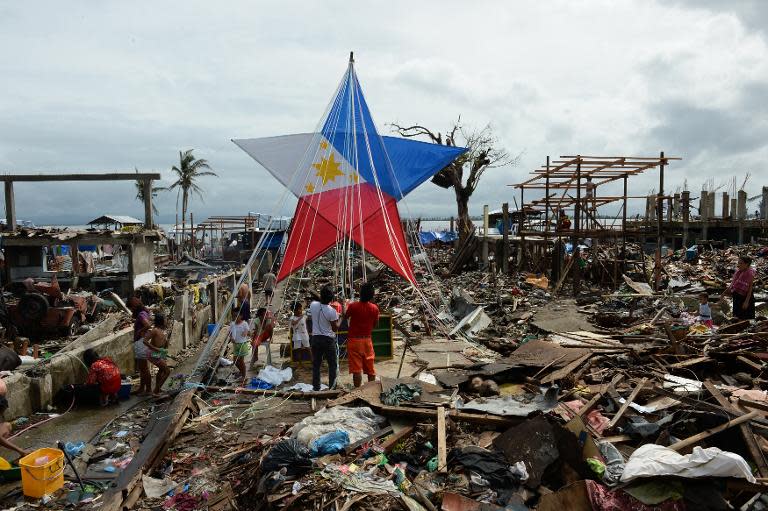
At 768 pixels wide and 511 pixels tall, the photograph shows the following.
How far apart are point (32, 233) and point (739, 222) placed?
34.4 metres

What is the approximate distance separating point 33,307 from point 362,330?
10.7 meters

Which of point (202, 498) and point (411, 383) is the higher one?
point (411, 383)

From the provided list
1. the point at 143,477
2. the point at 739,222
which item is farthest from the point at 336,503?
the point at 739,222

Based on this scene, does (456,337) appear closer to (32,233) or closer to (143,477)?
(143,477)

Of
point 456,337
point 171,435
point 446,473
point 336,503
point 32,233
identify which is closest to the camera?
point 336,503

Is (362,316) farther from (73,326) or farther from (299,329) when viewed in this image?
(73,326)

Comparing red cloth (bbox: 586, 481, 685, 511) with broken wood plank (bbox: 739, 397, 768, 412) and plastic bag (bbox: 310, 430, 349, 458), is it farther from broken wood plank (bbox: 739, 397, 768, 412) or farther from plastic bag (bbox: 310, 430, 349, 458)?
plastic bag (bbox: 310, 430, 349, 458)

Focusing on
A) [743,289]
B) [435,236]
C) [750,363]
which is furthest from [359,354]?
[435,236]

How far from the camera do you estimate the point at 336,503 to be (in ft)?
12.8

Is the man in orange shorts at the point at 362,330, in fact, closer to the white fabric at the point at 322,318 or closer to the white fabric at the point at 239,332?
the white fabric at the point at 322,318

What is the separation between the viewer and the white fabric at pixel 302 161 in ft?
29.7

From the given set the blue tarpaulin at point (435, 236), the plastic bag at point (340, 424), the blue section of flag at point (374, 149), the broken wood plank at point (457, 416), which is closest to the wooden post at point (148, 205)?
the blue section of flag at point (374, 149)

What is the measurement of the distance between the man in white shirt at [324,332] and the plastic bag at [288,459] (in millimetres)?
2657

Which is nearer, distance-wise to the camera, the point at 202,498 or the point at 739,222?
the point at 202,498
